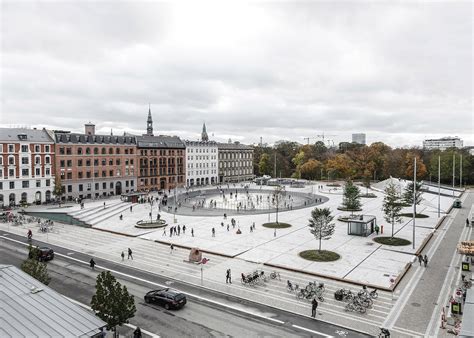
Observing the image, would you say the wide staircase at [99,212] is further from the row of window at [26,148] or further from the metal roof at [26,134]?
the metal roof at [26,134]

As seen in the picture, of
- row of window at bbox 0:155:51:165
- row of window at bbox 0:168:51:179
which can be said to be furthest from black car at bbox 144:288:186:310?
row of window at bbox 0:155:51:165

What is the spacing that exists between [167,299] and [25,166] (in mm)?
64659

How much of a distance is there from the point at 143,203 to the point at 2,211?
1081 inches

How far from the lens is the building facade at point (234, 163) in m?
133

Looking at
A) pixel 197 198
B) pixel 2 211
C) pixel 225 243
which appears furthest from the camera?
pixel 197 198

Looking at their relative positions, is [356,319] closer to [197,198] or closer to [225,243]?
[225,243]

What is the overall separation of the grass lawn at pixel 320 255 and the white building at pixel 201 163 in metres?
81.6

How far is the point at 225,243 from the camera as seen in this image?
45031 mm

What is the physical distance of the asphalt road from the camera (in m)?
22.5

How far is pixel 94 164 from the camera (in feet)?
287

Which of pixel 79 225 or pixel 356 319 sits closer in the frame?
pixel 356 319

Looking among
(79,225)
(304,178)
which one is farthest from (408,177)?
(79,225)

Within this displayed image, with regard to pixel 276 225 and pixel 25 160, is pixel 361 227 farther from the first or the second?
pixel 25 160

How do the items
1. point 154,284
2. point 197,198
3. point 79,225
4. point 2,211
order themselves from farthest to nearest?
point 197,198
point 2,211
point 79,225
point 154,284
